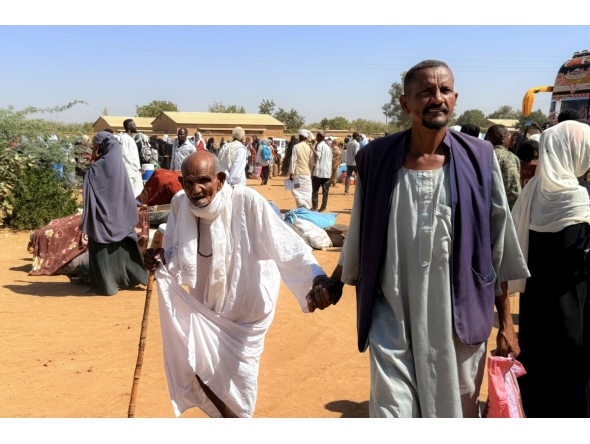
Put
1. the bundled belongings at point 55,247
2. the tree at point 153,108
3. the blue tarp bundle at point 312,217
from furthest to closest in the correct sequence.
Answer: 1. the tree at point 153,108
2. the blue tarp bundle at point 312,217
3. the bundled belongings at point 55,247

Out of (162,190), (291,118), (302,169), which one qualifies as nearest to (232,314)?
(162,190)

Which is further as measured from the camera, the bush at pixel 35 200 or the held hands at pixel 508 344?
the bush at pixel 35 200

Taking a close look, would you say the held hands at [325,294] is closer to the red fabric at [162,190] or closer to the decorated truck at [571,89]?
the red fabric at [162,190]

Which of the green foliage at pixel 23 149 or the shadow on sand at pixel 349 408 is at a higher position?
the green foliage at pixel 23 149

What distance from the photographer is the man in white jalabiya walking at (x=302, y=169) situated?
14289 millimetres

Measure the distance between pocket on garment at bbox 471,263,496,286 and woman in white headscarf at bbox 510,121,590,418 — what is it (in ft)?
4.81

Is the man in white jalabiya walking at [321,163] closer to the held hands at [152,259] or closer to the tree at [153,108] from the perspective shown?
the held hands at [152,259]

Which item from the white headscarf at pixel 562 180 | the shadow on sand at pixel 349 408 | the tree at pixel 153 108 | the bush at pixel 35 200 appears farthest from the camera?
the tree at pixel 153 108

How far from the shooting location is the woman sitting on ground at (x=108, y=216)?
326 inches

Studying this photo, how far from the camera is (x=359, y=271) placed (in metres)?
3.15

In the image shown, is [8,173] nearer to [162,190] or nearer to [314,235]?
[162,190]

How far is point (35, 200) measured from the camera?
13.0 meters

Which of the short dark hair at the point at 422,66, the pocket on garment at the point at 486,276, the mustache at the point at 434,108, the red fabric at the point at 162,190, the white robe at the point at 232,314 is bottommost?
the red fabric at the point at 162,190

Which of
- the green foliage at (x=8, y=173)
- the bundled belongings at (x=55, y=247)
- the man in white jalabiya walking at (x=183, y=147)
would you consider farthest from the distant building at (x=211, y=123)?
the bundled belongings at (x=55, y=247)
